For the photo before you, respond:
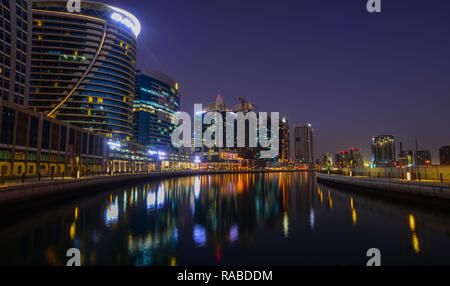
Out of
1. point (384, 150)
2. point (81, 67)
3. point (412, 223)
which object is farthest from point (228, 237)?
point (384, 150)

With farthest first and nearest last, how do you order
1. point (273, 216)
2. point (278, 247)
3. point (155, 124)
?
point (155, 124), point (273, 216), point (278, 247)

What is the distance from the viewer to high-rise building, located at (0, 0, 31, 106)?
71.3 metres

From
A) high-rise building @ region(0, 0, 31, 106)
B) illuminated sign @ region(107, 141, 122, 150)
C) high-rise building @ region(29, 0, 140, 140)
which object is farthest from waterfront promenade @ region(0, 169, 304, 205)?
high-rise building @ region(29, 0, 140, 140)

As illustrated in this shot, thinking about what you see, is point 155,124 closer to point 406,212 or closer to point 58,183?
point 58,183

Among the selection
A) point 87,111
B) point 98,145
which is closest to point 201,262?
point 98,145

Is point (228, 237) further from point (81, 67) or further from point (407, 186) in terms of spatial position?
point (81, 67)

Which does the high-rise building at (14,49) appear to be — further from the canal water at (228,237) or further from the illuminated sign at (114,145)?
the canal water at (228,237)

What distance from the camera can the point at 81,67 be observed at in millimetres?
109500

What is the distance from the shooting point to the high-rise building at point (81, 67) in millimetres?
105688

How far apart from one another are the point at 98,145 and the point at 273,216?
88.0m

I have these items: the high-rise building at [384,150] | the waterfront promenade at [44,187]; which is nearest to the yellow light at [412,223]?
the waterfront promenade at [44,187]

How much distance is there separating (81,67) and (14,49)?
3469 cm

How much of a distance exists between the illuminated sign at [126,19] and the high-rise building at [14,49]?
45782 mm
